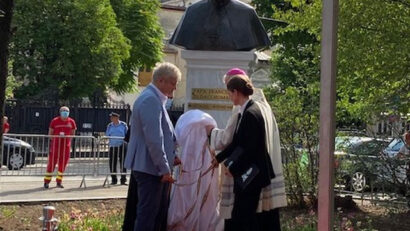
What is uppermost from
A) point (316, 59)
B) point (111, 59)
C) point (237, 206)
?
point (111, 59)

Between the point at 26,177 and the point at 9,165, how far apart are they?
21.4 inches

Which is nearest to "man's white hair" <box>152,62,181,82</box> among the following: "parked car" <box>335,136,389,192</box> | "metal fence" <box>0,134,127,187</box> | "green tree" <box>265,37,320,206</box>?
"green tree" <box>265,37,320,206</box>

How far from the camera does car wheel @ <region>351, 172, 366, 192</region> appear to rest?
37.1 ft

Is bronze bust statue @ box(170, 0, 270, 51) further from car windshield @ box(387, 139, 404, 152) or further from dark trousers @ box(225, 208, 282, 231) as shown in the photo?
car windshield @ box(387, 139, 404, 152)

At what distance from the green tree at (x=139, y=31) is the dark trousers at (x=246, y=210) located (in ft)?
108

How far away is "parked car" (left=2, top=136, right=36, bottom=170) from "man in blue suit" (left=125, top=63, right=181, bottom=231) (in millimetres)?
9203

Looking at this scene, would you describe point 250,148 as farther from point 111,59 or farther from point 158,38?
point 158,38

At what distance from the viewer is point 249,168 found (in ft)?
20.1

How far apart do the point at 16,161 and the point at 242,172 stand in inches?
426

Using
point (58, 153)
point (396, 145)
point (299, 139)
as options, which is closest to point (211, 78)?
point (299, 139)

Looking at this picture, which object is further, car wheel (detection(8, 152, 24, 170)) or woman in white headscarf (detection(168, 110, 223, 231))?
car wheel (detection(8, 152, 24, 170))

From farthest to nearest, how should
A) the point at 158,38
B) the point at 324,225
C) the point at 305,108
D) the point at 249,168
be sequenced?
the point at 158,38, the point at 305,108, the point at 249,168, the point at 324,225

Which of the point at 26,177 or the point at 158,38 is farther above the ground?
the point at 158,38

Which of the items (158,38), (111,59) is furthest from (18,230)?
(158,38)
